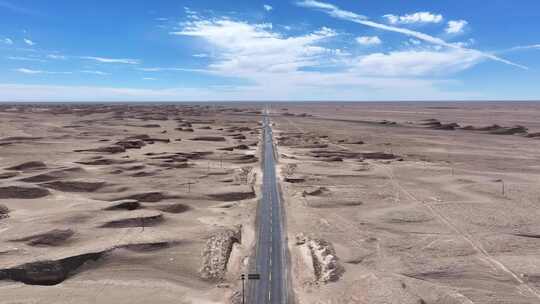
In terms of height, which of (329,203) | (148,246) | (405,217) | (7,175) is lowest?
(148,246)

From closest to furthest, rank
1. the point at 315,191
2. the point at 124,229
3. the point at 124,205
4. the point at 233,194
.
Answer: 1. the point at 124,229
2. the point at 124,205
3. the point at 233,194
4. the point at 315,191

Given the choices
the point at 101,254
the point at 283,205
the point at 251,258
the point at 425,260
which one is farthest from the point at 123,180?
the point at 425,260

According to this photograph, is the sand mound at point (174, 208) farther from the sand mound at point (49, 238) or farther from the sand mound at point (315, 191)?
the sand mound at point (315, 191)

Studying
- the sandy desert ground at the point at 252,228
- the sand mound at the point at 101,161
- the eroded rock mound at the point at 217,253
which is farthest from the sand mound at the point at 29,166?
the eroded rock mound at the point at 217,253

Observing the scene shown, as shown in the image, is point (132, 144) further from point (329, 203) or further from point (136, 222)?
point (329, 203)

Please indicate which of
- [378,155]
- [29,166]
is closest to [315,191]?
[378,155]
